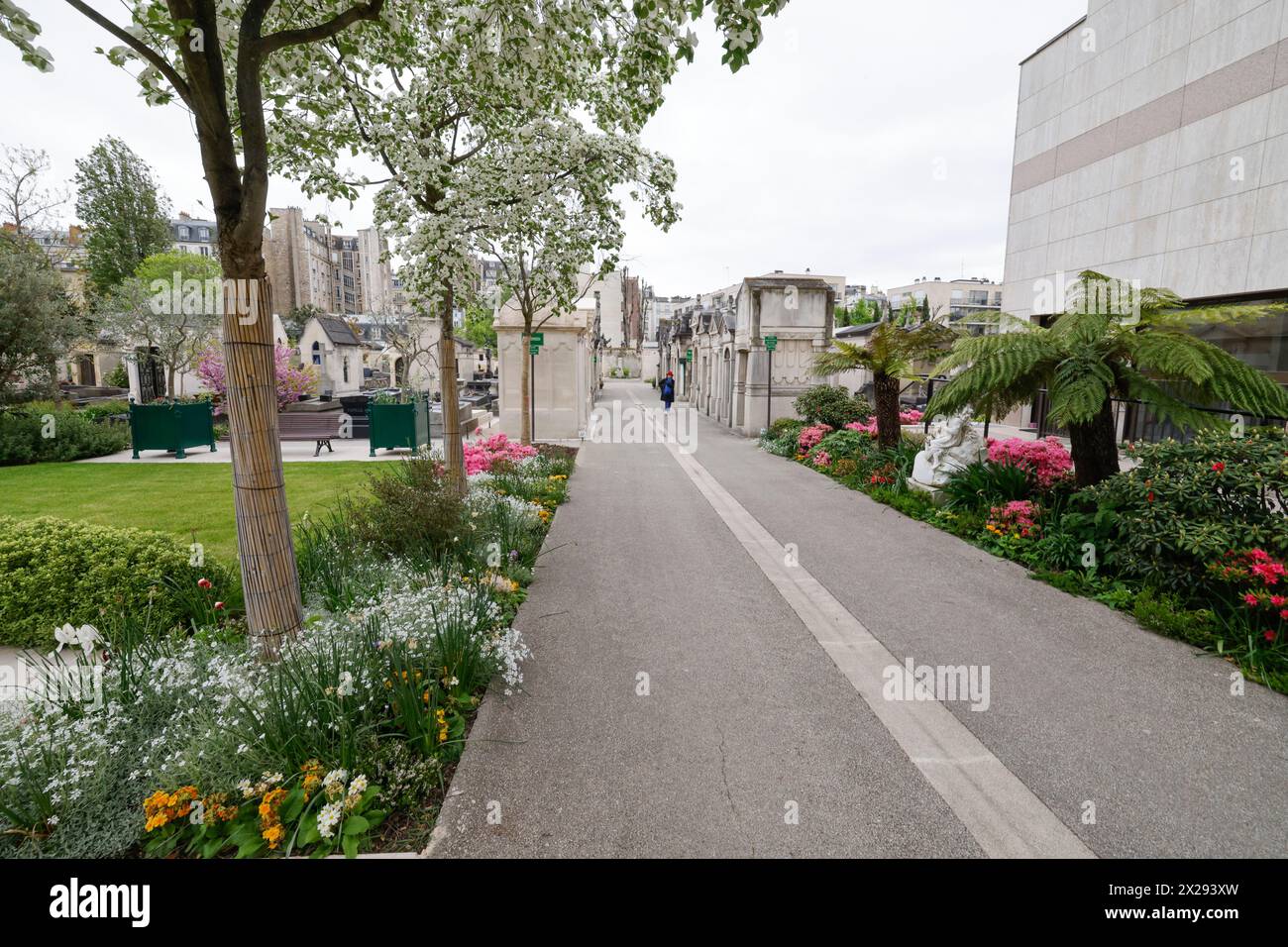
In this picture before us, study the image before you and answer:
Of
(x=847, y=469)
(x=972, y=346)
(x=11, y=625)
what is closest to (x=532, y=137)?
(x=972, y=346)

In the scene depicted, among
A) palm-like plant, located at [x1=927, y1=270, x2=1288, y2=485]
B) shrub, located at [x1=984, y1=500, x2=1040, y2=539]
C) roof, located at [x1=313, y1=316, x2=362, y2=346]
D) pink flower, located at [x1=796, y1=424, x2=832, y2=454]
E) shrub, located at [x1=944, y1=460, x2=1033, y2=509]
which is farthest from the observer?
roof, located at [x1=313, y1=316, x2=362, y2=346]

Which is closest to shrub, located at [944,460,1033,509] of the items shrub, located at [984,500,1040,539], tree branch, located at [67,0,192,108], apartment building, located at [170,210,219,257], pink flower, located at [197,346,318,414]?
shrub, located at [984,500,1040,539]

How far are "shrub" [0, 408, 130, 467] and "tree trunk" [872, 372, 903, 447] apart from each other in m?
17.2

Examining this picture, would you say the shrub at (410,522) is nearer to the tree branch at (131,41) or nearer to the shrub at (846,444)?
the tree branch at (131,41)

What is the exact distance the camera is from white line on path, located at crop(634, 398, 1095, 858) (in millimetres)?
2773

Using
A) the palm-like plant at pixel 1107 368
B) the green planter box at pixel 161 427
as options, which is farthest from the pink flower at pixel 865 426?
the green planter box at pixel 161 427

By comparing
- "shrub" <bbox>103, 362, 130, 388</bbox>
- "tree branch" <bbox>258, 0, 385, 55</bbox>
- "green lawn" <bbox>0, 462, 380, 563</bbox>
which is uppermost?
"tree branch" <bbox>258, 0, 385, 55</bbox>

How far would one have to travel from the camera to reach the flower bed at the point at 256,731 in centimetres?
263

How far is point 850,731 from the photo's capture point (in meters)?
3.61

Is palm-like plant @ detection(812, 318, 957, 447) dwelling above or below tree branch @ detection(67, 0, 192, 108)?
below

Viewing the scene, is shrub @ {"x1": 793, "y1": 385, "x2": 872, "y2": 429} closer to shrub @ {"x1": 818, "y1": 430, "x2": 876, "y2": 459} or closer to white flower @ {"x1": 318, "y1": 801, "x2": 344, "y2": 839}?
shrub @ {"x1": 818, "y1": 430, "x2": 876, "y2": 459}

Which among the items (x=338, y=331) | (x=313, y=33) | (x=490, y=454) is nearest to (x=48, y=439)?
(x=490, y=454)

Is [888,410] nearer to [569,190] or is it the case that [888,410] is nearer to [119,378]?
[569,190]

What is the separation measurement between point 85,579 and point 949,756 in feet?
19.3
